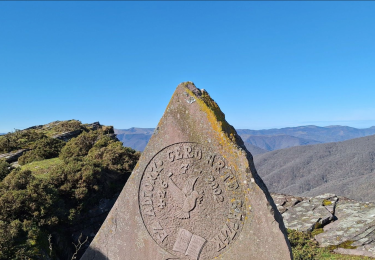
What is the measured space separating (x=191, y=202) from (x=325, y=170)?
1725 inches

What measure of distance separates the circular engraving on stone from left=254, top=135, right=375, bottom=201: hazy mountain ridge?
2666 cm

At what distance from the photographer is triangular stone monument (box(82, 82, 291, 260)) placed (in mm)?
4797

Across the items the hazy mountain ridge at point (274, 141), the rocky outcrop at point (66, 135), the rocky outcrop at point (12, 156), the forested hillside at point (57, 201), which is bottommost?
the forested hillside at point (57, 201)

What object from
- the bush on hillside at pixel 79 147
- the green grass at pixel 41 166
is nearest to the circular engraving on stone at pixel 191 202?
the green grass at pixel 41 166

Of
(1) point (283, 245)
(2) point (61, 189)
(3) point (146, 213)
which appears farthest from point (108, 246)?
(1) point (283, 245)

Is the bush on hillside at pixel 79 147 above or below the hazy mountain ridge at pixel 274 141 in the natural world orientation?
below

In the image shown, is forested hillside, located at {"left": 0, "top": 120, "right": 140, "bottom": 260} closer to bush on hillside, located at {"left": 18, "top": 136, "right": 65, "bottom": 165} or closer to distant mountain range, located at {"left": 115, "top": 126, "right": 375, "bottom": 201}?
bush on hillside, located at {"left": 18, "top": 136, "right": 65, "bottom": 165}

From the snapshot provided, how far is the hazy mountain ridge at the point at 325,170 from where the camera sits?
31748mm

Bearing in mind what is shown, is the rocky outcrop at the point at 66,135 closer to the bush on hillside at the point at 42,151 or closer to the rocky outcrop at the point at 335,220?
the bush on hillside at the point at 42,151

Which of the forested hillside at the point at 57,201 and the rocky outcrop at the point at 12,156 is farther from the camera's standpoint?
the rocky outcrop at the point at 12,156

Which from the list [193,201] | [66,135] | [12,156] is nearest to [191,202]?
[193,201]

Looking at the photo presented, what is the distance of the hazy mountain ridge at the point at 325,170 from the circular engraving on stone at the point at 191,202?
26661 millimetres

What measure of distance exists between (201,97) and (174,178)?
161 centimetres

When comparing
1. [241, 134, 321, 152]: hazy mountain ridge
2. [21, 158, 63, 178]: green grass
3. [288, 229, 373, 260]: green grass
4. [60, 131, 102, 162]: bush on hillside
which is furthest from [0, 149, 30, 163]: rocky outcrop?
[241, 134, 321, 152]: hazy mountain ridge
